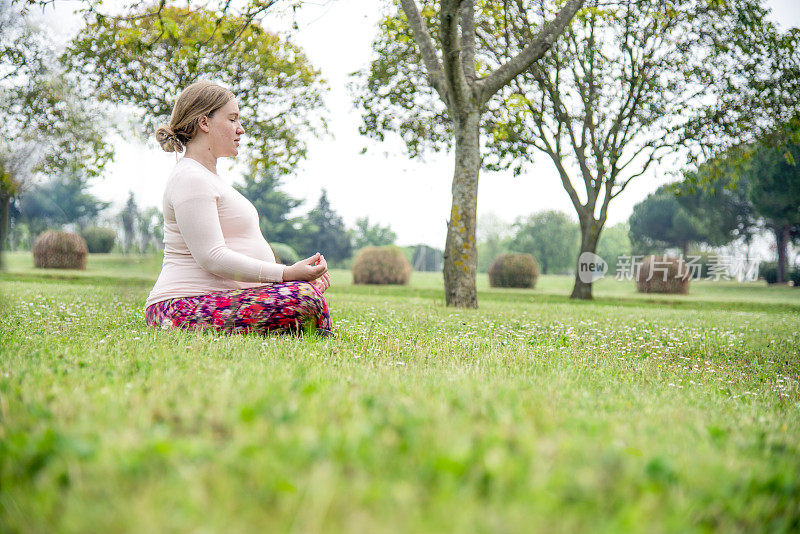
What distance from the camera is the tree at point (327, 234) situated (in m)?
62.9

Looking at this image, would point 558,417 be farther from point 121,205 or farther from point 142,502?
point 121,205

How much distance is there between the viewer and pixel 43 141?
53.9 feet

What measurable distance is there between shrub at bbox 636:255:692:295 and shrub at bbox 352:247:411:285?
13.7 m

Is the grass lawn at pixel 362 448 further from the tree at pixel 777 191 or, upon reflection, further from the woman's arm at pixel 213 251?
the tree at pixel 777 191

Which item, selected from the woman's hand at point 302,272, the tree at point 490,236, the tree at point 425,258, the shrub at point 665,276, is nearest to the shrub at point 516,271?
the shrub at point 665,276

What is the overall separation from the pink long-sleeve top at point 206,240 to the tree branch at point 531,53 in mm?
7312

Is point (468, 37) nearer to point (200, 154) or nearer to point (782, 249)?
point (200, 154)

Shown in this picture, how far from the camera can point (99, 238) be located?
27562mm

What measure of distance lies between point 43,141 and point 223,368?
56.9ft

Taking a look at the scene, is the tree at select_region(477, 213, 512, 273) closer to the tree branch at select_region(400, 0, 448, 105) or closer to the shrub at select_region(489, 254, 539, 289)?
the shrub at select_region(489, 254, 539, 289)

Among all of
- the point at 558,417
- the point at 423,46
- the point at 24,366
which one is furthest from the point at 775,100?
the point at 24,366

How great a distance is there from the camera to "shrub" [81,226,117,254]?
26984mm

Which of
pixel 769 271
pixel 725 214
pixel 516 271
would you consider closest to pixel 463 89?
pixel 516 271

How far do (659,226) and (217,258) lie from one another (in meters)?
62.3
